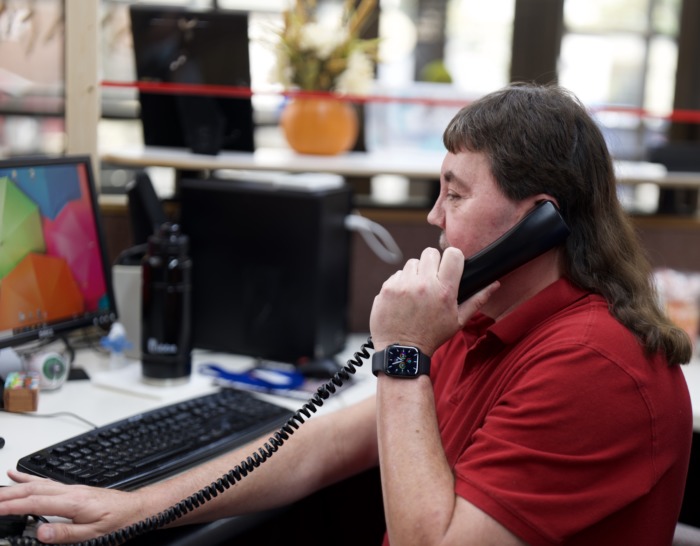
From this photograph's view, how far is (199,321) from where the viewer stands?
76.3 inches

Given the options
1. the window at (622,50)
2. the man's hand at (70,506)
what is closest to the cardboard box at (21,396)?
the man's hand at (70,506)

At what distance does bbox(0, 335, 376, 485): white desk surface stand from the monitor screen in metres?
0.11

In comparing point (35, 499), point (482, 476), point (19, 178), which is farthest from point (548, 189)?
point (19, 178)

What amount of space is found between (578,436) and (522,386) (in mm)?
88

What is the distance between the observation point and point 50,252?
1.62 metres

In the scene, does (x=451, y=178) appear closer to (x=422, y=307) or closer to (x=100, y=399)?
(x=422, y=307)

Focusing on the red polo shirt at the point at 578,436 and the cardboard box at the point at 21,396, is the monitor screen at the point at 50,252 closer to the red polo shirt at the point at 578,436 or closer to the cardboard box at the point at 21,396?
the cardboard box at the point at 21,396

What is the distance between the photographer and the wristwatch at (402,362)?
111 cm

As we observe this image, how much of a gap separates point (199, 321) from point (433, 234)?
60 cm

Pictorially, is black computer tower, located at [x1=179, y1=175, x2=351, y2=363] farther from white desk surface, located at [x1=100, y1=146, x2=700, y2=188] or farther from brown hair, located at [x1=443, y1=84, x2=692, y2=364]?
brown hair, located at [x1=443, y1=84, x2=692, y2=364]

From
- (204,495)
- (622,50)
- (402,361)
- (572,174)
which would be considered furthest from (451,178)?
(622,50)

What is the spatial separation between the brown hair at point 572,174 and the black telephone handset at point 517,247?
4 cm

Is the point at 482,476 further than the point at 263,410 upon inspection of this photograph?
No

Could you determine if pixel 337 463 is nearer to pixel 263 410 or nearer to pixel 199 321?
pixel 263 410
